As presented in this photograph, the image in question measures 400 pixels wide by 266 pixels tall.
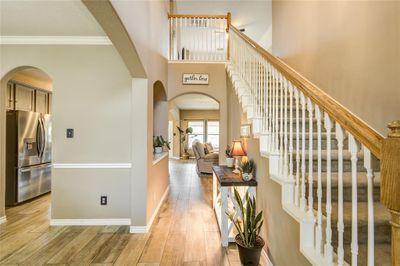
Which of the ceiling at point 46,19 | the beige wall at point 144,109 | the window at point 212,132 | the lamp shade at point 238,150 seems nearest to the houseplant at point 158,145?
the beige wall at point 144,109

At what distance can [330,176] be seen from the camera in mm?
1184

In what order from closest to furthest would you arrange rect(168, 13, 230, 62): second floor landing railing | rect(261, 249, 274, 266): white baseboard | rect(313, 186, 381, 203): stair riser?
rect(313, 186, 381, 203): stair riser → rect(261, 249, 274, 266): white baseboard → rect(168, 13, 230, 62): second floor landing railing

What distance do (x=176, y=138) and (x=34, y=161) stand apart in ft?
26.0

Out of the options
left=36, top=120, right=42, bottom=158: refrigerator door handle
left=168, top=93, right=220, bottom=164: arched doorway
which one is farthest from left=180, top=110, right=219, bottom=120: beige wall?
left=36, top=120, right=42, bottom=158: refrigerator door handle

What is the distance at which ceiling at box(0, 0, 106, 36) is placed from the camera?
7.84ft

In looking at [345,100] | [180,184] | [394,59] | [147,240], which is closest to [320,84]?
[345,100]

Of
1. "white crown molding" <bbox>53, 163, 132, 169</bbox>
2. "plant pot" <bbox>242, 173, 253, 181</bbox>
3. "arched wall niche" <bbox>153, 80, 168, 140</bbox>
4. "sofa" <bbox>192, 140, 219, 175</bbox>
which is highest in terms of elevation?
"arched wall niche" <bbox>153, 80, 168, 140</bbox>

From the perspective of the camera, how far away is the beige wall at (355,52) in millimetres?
1962

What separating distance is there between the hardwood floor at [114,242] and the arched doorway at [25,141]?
17.6 inches

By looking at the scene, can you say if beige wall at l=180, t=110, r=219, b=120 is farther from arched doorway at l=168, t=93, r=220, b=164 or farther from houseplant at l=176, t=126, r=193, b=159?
houseplant at l=176, t=126, r=193, b=159

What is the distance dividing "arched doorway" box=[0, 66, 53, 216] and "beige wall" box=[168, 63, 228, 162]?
7.66ft

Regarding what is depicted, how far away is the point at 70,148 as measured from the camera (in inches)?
124

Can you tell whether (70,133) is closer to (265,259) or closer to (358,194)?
(265,259)

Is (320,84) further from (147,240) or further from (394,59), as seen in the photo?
(147,240)
